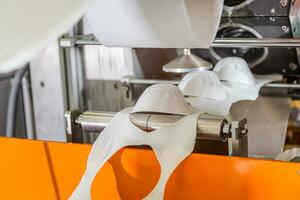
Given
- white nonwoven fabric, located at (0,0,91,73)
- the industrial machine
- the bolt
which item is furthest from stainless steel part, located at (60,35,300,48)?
white nonwoven fabric, located at (0,0,91,73)

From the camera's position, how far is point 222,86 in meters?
1.11

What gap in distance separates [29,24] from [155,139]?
1.25 ft

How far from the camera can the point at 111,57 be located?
4.80 ft

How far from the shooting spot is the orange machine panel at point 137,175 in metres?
0.72

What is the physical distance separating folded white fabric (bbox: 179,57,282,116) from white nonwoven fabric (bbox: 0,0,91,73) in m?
0.53

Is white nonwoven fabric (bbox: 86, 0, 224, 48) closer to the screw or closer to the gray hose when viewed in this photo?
the screw

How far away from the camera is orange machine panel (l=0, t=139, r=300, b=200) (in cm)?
72

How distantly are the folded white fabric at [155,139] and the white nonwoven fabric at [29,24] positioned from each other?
1.07 feet

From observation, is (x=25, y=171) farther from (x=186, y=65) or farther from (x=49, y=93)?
(x=49, y=93)

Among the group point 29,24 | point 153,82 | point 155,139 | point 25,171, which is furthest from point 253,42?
point 29,24

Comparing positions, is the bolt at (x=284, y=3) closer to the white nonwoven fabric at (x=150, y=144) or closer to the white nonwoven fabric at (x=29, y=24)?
the white nonwoven fabric at (x=150, y=144)

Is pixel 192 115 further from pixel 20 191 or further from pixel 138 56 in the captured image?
pixel 138 56

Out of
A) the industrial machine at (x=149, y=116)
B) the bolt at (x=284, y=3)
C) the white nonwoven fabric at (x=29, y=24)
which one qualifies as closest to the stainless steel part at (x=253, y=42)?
the industrial machine at (x=149, y=116)

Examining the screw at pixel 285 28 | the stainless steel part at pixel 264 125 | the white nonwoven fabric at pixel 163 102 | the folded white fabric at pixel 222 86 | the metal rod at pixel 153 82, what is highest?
the screw at pixel 285 28
